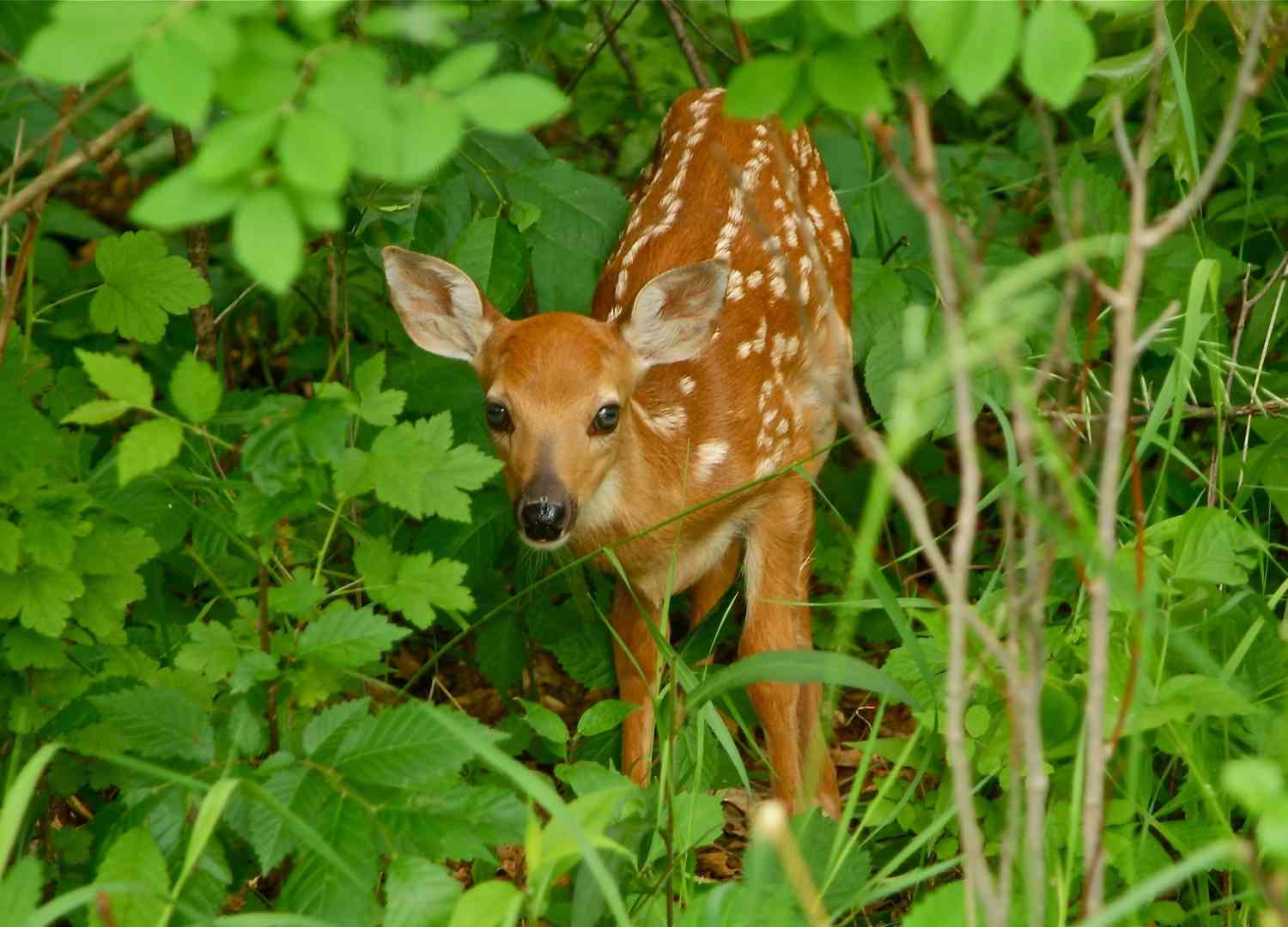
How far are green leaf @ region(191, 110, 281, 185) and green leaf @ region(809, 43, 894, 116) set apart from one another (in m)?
0.68

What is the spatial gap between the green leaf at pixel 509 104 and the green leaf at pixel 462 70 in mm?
13

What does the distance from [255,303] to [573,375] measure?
1852 mm

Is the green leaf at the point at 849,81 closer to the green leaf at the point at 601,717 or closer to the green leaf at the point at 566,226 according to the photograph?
the green leaf at the point at 601,717

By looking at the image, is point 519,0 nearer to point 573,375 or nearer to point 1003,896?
point 573,375

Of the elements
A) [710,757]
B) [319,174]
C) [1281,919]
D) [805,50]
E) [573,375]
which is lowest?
[710,757]

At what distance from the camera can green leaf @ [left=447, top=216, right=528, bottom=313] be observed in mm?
3615

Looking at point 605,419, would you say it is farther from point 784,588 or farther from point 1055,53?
point 1055,53

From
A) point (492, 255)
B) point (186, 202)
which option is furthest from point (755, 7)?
point (492, 255)

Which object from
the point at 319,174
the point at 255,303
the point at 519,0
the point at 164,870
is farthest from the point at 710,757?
the point at 255,303

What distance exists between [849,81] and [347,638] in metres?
1.10

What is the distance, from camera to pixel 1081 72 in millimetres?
1815

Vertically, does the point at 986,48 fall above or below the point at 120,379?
Result: above

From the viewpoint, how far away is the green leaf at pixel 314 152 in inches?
62.8

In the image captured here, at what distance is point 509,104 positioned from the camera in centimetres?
172
